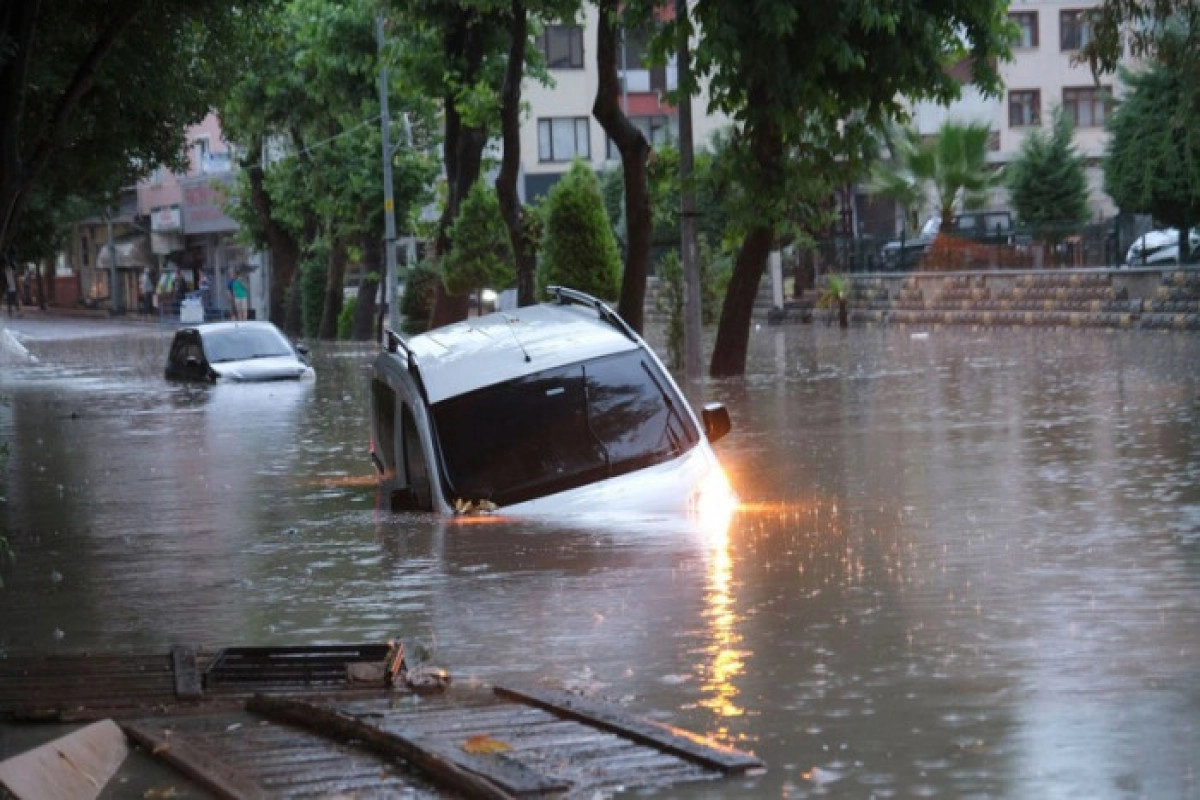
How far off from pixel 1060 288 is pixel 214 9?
102 feet

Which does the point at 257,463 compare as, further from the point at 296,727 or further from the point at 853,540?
the point at 296,727

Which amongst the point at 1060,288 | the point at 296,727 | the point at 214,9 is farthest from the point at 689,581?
the point at 1060,288

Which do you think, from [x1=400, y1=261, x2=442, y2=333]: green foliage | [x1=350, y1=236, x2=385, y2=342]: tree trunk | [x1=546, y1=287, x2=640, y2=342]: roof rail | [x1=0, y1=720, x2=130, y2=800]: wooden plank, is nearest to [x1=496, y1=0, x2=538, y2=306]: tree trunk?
[x1=400, y1=261, x2=442, y2=333]: green foliage

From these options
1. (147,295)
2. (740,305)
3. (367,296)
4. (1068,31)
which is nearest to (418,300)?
(367,296)

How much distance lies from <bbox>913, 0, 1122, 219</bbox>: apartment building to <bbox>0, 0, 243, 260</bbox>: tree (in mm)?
55515

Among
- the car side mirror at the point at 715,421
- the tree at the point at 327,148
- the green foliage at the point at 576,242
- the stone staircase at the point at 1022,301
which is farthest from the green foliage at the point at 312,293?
the car side mirror at the point at 715,421

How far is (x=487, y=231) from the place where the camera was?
142ft

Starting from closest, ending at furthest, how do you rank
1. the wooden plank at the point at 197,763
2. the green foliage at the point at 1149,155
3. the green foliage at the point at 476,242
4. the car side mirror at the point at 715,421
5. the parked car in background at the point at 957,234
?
the wooden plank at the point at 197,763
the car side mirror at the point at 715,421
the green foliage at the point at 476,242
the green foliage at the point at 1149,155
the parked car in background at the point at 957,234

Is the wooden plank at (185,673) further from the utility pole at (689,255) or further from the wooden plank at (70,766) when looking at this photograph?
the utility pole at (689,255)

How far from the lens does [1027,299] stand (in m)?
46.9

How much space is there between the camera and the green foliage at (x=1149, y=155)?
4444 centimetres

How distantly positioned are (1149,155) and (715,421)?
95.9 feet

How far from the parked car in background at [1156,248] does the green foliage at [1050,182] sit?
650 inches

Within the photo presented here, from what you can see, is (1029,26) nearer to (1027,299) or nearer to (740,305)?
(1027,299)
